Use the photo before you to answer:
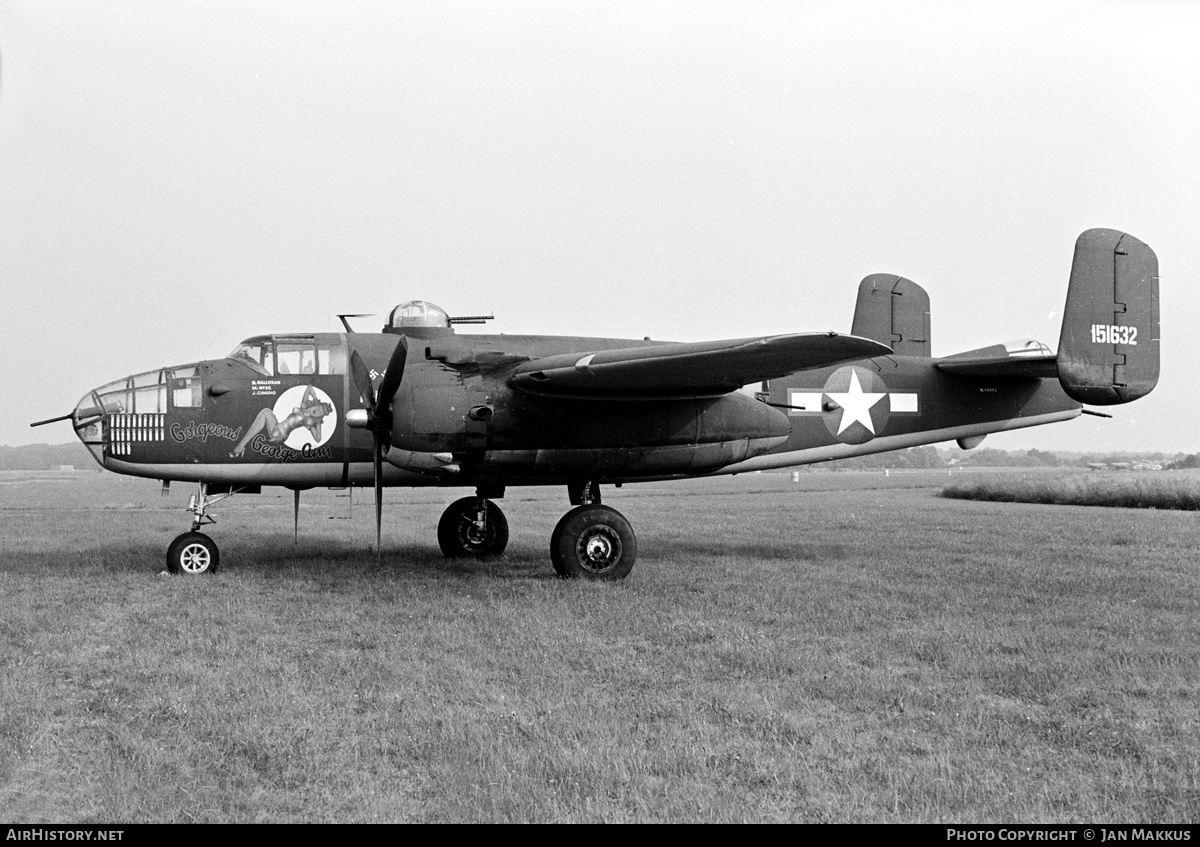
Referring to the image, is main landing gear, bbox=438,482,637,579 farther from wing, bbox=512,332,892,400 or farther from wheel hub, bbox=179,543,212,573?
wheel hub, bbox=179,543,212,573

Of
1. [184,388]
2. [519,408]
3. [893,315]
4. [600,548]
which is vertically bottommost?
[600,548]

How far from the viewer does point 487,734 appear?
4.96 m

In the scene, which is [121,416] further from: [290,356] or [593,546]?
[593,546]

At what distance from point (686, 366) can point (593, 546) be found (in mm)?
2487

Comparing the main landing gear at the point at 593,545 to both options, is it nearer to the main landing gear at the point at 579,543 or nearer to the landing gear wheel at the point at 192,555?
the main landing gear at the point at 579,543

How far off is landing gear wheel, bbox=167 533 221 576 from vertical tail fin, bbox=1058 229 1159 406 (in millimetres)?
11266

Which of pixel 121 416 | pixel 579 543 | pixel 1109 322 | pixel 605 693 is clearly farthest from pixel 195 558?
pixel 1109 322

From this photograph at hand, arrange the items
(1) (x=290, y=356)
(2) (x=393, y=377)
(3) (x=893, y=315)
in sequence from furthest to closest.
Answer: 1. (3) (x=893, y=315)
2. (1) (x=290, y=356)
3. (2) (x=393, y=377)

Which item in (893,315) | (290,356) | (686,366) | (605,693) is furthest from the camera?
(893,315)

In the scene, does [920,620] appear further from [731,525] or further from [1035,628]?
[731,525]

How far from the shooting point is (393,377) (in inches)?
406

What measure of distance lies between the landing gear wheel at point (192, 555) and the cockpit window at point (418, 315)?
3552 millimetres

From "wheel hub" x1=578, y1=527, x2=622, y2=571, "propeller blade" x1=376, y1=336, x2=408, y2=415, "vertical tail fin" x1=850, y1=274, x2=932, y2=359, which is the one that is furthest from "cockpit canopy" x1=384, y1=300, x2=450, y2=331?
"vertical tail fin" x1=850, y1=274, x2=932, y2=359

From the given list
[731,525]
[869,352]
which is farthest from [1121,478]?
[869,352]
